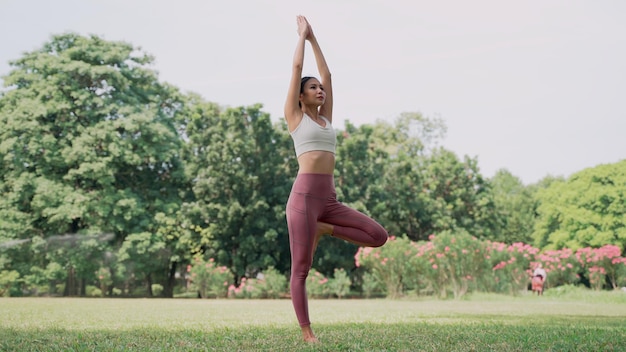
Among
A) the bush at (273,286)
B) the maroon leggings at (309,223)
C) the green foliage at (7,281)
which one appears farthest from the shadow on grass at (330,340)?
the green foliage at (7,281)

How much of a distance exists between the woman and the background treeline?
18.6 meters

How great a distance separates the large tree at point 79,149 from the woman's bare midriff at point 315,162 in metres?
20.9

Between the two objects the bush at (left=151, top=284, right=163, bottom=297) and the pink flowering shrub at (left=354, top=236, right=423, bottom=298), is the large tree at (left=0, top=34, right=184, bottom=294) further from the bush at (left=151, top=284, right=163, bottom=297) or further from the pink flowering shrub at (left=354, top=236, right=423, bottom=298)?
the pink flowering shrub at (left=354, top=236, right=423, bottom=298)

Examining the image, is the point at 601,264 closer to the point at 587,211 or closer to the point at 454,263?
the point at 454,263

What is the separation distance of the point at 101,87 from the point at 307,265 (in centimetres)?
2370

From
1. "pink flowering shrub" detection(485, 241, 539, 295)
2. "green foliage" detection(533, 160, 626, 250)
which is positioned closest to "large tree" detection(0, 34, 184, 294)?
"pink flowering shrub" detection(485, 241, 539, 295)

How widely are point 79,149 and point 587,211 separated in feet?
95.2

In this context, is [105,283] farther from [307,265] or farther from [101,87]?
[307,265]

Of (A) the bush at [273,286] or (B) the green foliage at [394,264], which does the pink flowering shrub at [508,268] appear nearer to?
(B) the green foliage at [394,264]

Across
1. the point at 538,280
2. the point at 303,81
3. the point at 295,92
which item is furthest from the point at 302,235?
the point at 538,280

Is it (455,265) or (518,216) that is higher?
(518,216)

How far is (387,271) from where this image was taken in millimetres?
20531

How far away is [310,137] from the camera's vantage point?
5.57 meters

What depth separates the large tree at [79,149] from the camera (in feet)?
83.4
